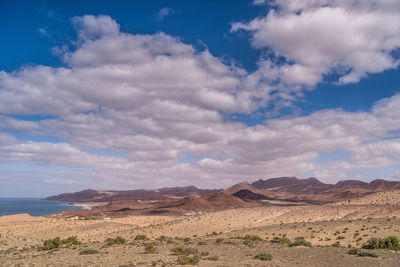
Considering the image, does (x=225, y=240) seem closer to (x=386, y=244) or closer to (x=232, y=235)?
(x=232, y=235)

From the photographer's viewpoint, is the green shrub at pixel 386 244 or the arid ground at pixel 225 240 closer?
the arid ground at pixel 225 240

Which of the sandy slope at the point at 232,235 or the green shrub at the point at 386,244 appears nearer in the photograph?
the sandy slope at the point at 232,235

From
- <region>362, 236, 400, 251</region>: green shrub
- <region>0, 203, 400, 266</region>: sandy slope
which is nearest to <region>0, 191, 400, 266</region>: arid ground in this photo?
<region>0, 203, 400, 266</region>: sandy slope

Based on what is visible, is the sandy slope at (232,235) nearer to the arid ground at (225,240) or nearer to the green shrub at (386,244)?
the arid ground at (225,240)

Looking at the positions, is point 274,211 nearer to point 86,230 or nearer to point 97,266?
point 86,230

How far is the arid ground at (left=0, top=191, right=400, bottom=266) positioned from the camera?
17188mm

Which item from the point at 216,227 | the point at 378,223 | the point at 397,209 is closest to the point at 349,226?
the point at 378,223

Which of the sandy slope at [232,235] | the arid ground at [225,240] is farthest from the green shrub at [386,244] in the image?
the sandy slope at [232,235]

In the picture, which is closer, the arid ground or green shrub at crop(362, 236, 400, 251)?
the arid ground

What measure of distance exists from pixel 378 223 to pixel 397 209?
1307 centimetres

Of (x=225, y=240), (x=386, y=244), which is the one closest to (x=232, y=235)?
(x=225, y=240)

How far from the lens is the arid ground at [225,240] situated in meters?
17.2

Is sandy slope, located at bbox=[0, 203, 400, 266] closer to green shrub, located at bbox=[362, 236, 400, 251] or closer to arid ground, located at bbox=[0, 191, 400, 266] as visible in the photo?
arid ground, located at bbox=[0, 191, 400, 266]

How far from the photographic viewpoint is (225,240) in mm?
27422
